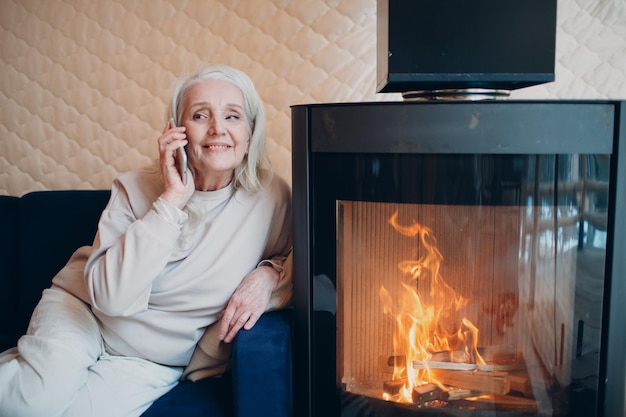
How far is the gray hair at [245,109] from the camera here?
5.48 ft

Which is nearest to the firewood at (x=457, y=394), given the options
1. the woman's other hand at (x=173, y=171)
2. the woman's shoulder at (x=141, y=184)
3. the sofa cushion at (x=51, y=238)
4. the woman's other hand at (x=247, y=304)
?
the woman's other hand at (x=247, y=304)

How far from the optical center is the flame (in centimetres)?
146

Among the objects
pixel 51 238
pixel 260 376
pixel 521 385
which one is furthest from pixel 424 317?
pixel 51 238

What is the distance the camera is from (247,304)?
1565 millimetres

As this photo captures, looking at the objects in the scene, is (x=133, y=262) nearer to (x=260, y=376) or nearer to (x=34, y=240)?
(x=260, y=376)

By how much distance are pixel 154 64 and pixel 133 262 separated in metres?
0.97

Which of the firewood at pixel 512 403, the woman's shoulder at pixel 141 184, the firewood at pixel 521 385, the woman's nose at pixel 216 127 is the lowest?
the firewood at pixel 512 403

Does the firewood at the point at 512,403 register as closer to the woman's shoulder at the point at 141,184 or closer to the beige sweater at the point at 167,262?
the beige sweater at the point at 167,262

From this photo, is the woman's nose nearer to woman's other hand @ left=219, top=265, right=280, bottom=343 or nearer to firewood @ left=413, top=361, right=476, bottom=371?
woman's other hand @ left=219, top=265, right=280, bottom=343

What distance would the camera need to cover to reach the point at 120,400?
149cm

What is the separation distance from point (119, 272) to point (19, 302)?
31.4 inches

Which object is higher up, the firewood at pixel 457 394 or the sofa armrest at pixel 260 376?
the sofa armrest at pixel 260 376

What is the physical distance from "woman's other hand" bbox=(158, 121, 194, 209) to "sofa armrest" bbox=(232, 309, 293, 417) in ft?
1.30

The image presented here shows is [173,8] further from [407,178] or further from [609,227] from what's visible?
[609,227]
